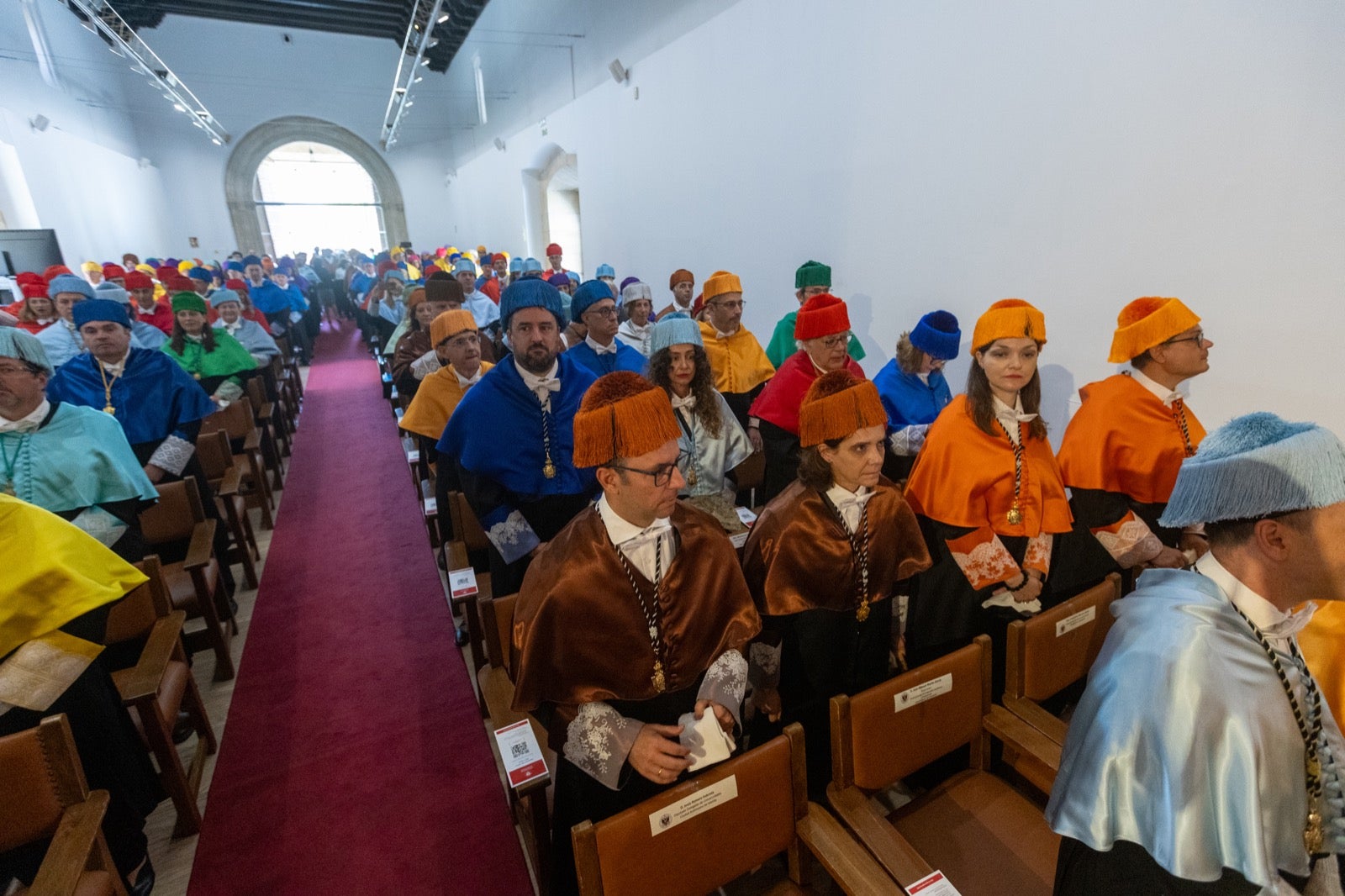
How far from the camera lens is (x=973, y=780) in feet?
6.68

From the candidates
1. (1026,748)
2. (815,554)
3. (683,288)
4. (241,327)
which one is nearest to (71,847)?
(815,554)

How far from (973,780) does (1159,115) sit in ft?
10.5

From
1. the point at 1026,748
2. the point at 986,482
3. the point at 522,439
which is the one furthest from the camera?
the point at 522,439

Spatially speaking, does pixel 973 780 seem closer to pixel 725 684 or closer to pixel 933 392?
pixel 725 684

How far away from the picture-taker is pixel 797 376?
11.8ft

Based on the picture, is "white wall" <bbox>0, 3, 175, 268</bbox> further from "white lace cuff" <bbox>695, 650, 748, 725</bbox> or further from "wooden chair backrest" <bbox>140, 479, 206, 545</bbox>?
"white lace cuff" <bbox>695, 650, 748, 725</bbox>

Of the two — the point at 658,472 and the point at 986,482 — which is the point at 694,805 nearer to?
the point at 658,472

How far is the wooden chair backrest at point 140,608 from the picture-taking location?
2508 mm

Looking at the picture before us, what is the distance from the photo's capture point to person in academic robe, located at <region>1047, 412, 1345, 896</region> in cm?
111

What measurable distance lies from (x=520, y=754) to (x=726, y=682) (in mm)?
602

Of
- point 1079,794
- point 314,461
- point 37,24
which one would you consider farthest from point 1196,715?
point 37,24

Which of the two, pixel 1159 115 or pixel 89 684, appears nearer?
pixel 89 684

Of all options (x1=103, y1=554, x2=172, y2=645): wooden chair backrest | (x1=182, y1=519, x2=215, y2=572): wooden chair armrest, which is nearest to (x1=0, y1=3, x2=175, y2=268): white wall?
(x1=182, y1=519, x2=215, y2=572): wooden chair armrest

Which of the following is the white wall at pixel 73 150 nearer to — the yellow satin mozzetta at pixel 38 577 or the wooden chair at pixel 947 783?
the yellow satin mozzetta at pixel 38 577
